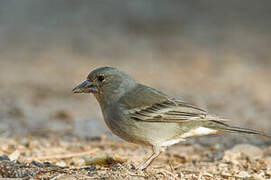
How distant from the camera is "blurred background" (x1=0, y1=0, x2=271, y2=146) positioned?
354 inches

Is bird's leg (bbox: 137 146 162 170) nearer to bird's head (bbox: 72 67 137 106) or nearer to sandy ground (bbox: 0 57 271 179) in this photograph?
sandy ground (bbox: 0 57 271 179)

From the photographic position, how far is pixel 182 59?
13203mm

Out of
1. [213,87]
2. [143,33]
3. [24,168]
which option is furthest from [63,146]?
[143,33]

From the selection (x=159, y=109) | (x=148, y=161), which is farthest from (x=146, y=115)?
(x=148, y=161)

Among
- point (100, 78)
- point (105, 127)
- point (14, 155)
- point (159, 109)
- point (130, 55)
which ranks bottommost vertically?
point (14, 155)

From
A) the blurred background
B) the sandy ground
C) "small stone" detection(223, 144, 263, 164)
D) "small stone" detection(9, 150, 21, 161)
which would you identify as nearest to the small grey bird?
the sandy ground

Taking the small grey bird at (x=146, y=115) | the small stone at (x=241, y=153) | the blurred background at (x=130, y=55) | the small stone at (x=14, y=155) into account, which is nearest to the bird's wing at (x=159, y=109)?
the small grey bird at (x=146, y=115)

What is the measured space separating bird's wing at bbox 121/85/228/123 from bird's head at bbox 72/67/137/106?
6.2 inches

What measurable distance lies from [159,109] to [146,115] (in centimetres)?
21

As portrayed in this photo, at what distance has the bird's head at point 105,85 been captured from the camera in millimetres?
5742

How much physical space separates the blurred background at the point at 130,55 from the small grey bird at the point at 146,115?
1.94m

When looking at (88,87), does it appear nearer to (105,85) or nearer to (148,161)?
(105,85)

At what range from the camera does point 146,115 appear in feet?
17.8

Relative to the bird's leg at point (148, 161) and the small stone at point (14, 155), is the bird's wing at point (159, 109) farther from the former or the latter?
the small stone at point (14, 155)
